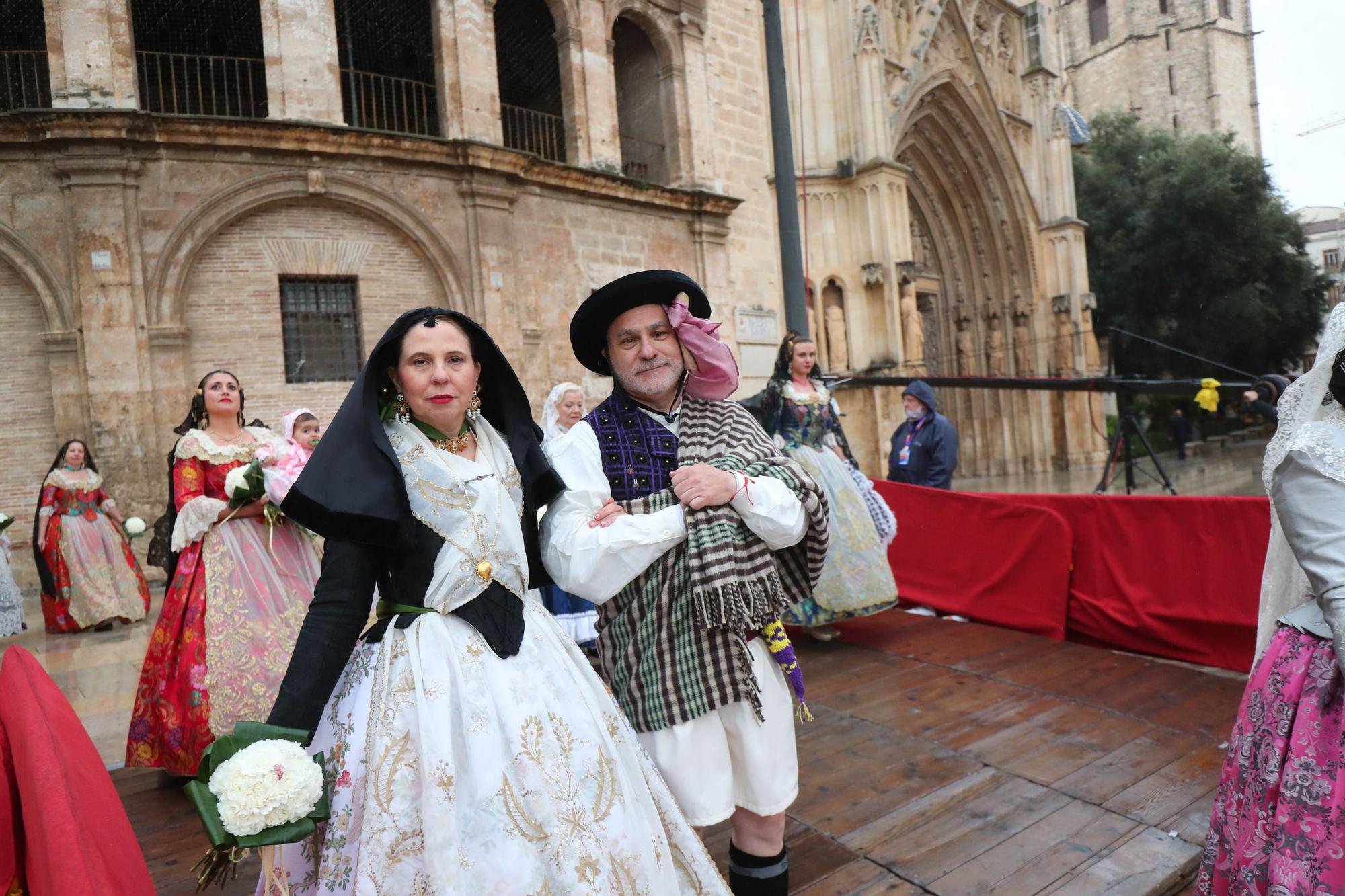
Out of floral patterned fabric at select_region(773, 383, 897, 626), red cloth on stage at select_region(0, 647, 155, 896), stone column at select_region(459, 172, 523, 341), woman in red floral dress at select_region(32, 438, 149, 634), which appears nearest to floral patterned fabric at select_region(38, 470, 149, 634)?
woman in red floral dress at select_region(32, 438, 149, 634)

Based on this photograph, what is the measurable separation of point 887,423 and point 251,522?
1367 cm

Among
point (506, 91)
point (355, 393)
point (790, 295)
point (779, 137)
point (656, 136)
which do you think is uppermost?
point (506, 91)

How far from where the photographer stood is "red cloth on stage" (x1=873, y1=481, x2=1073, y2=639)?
5461 millimetres

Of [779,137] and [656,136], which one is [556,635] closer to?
[779,137]

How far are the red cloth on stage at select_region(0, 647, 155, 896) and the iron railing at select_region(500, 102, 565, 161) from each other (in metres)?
14.3

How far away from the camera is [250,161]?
10430mm

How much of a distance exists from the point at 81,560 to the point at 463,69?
7869 mm

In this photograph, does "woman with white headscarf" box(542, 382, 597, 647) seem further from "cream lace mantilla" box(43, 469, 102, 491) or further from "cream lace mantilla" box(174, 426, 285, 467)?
"cream lace mantilla" box(43, 469, 102, 491)

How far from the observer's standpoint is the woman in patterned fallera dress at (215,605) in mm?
3602

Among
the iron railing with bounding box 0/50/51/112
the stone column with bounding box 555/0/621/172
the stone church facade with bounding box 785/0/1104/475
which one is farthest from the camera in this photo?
the stone church facade with bounding box 785/0/1104/475

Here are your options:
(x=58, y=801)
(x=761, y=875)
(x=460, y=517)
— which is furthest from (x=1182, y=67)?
(x=58, y=801)

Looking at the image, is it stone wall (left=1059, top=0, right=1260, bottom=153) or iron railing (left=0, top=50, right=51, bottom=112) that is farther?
stone wall (left=1059, top=0, right=1260, bottom=153)

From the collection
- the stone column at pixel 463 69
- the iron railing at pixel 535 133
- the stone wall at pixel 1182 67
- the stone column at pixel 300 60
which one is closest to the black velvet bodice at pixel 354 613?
the stone column at pixel 300 60

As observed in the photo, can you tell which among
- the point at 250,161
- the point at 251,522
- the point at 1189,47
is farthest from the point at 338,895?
the point at 1189,47
